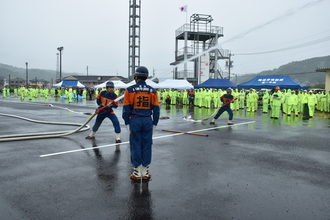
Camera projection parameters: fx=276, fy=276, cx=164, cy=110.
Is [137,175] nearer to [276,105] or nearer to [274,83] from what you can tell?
[276,105]

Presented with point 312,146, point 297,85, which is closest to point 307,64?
point 297,85

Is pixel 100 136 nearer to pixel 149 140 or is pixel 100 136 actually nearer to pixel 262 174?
pixel 149 140

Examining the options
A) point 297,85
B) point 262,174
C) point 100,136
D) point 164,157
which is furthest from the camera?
point 297,85

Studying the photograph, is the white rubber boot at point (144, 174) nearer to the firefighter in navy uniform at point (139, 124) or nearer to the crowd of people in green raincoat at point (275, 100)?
the firefighter in navy uniform at point (139, 124)

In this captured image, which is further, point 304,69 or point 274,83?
point 304,69

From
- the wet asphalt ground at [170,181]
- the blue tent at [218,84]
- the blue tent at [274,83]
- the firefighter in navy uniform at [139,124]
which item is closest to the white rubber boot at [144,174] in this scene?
the firefighter in navy uniform at [139,124]

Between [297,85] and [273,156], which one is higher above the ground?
[297,85]

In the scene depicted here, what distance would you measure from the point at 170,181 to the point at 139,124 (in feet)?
3.87

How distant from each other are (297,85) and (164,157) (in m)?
20.3

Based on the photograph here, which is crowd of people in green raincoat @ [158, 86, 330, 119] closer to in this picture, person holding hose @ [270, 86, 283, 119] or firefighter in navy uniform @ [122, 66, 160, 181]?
person holding hose @ [270, 86, 283, 119]

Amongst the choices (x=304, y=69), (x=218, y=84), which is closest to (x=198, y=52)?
(x=218, y=84)

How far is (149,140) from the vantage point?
17.0 feet

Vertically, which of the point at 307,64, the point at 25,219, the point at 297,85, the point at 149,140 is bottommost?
the point at 25,219

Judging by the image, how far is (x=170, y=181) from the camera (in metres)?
5.00
